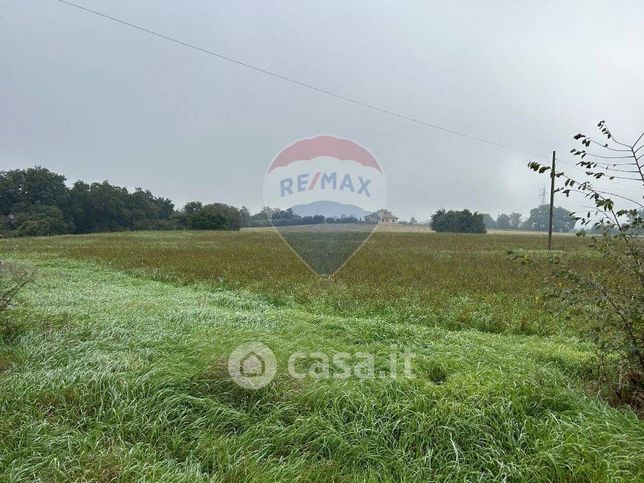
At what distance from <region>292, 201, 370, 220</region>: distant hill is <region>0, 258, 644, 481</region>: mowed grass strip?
308 cm

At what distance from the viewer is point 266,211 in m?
6.75

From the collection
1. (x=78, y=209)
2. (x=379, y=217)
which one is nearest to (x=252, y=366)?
(x=379, y=217)

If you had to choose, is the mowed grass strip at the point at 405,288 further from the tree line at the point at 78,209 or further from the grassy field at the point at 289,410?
the tree line at the point at 78,209

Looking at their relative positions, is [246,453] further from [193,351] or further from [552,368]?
[552,368]

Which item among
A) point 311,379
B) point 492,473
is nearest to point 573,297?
point 492,473

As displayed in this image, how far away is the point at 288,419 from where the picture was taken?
268 centimetres

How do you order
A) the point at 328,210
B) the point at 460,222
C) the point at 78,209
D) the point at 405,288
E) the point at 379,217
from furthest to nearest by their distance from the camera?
the point at 460,222, the point at 78,209, the point at 405,288, the point at 379,217, the point at 328,210

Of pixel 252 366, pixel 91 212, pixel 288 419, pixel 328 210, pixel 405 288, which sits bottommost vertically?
pixel 288 419

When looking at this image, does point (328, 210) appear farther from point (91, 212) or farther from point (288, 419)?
point (91, 212)

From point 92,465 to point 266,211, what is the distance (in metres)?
4.97

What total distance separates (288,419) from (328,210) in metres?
4.30

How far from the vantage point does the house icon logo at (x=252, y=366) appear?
3.00 metres

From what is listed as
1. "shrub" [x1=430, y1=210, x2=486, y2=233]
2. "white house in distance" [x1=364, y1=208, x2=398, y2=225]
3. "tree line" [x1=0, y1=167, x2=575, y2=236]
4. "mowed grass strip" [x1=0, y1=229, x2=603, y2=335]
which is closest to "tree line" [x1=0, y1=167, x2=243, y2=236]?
"tree line" [x1=0, y1=167, x2=575, y2=236]

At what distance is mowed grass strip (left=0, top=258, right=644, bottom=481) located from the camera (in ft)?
7.16
